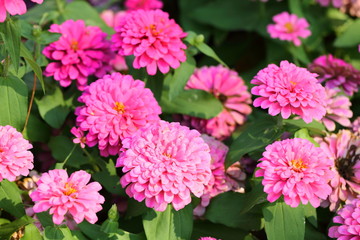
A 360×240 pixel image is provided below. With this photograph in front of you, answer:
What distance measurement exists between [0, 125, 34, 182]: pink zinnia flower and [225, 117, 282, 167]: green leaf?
1.56ft

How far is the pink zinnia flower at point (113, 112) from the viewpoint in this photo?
129 centimetres

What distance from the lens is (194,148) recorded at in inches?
46.6

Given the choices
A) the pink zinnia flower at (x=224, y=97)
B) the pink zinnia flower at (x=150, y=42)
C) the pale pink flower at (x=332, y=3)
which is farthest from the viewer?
the pale pink flower at (x=332, y=3)

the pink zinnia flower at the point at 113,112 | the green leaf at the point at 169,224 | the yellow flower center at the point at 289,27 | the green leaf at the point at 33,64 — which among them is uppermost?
the green leaf at the point at 33,64

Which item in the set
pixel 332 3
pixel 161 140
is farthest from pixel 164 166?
pixel 332 3

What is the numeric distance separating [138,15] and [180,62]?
0.54ft

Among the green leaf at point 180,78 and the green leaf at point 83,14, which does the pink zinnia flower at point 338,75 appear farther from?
the green leaf at point 83,14

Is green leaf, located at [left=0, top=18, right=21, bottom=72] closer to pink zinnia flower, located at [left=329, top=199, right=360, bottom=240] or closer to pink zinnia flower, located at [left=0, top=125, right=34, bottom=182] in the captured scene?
pink zinnia flower, located at [left=0, top=125, right=34, bottom=182]

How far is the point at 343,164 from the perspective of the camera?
4.77ft

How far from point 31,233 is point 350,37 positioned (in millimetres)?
1343

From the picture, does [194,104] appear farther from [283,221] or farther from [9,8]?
[9,8]

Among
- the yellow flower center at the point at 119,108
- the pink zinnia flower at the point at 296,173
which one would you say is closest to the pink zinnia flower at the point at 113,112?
the yellow flower center at the point at 119,108

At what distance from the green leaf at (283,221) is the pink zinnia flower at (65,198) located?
0.36 meters

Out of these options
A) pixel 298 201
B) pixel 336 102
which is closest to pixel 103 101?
pixel 298 201
